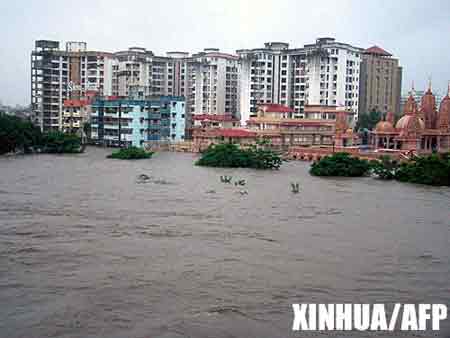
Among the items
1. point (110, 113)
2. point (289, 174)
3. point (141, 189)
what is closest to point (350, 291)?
point (141, 189)

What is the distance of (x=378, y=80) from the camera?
180 ft

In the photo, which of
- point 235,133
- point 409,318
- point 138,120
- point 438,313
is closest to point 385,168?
point 235,133

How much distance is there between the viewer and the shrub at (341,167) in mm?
28672

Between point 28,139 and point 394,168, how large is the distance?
21.3 metres

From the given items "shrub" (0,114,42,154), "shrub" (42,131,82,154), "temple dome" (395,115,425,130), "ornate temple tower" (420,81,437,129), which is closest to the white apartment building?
"shrub" (42,131,82,154)

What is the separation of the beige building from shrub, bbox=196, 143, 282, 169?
23.7 m

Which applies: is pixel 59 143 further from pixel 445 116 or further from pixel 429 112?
pixel 445 116

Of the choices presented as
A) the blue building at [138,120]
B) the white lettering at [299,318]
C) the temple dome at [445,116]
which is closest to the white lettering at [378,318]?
the white lettering at [299,318]

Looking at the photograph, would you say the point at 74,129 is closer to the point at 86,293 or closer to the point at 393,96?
the point at 393,96

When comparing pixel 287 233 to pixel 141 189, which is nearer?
pixel 287 233

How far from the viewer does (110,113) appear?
46.0 m

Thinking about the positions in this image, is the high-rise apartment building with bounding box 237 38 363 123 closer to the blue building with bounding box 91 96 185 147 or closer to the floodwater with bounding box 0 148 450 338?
the blue building with bounding box 91 96 185 147

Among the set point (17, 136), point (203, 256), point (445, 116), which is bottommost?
point (203, 256)

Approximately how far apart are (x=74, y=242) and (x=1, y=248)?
58.5 inches
